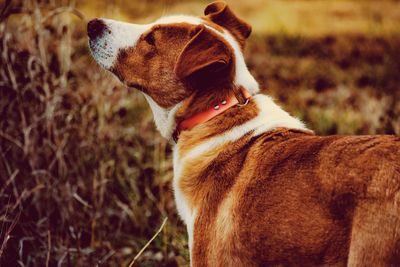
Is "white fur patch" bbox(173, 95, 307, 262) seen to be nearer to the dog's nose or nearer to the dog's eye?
the dog's eye

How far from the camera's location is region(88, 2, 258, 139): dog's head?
9.68 feet

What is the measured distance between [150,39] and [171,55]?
0.54ft

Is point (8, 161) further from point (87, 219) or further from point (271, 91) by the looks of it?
point (271, 91)

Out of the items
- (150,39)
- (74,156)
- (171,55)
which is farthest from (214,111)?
(74,156)

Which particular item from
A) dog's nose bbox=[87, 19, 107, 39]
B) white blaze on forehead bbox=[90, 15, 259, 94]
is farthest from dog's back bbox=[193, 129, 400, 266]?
dog's nose bbox=[87, 19, 107, 39]

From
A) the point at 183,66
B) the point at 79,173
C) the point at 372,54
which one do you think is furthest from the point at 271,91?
the point at 183,66

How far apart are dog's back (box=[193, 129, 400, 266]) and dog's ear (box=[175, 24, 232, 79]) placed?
1.35ft

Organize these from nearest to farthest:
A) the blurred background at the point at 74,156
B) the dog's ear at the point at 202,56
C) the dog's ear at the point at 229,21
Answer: the dog's ear at the point at 202,56 < the dog's ear at the point at 229,21 < the blurred background at the point at 74,156

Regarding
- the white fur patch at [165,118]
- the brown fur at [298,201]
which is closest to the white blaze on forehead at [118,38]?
the white fur patch at [165,118]

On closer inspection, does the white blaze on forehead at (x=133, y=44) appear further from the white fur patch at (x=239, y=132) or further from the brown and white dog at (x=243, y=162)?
the white fur patch at (x=239, y=132)

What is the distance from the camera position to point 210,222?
9.06 feet

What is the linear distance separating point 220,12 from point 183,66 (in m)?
0.70

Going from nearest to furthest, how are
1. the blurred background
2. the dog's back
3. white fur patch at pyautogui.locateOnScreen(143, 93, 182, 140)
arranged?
the dog's back, white fur patch at pyautogui.locateOnScreen(143, 93, 182, 140), the blurred background

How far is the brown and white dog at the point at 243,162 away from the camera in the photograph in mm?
2285
